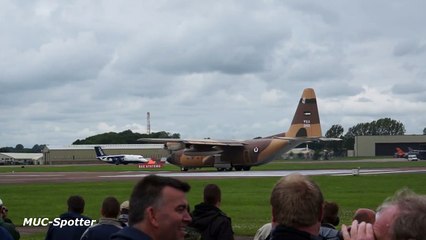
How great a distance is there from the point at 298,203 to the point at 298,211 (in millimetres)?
50

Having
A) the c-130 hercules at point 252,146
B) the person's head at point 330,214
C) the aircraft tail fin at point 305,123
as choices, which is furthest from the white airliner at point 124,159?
the person's head at point 330,214

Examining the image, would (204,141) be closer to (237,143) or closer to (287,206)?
(237,143)

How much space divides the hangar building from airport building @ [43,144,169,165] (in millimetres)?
42752

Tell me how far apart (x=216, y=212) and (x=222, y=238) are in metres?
0.35

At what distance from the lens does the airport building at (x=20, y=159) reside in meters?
161

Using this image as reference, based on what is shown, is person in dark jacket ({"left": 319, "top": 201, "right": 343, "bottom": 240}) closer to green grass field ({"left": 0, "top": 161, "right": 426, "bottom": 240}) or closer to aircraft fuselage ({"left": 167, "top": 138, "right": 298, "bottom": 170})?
green grass field ({"left": 0, "top": 161, "right": 426, "bottom": 240})

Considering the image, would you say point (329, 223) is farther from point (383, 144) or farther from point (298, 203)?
point (383, 144)

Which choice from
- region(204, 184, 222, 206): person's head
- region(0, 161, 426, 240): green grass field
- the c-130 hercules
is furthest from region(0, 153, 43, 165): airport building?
region(204, 184, 222, 206): person's head

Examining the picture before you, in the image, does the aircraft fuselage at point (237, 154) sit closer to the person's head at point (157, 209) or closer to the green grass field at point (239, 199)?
the green grass field at point (239, 199)

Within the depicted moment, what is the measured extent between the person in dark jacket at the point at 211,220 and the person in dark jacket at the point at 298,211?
3651 millimetres

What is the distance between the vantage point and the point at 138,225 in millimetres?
4289

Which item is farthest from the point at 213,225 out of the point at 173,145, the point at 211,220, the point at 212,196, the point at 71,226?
the point at 173,145

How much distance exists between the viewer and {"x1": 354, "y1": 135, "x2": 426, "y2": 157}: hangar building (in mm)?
156000

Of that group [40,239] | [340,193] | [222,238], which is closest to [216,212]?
[222,238]
